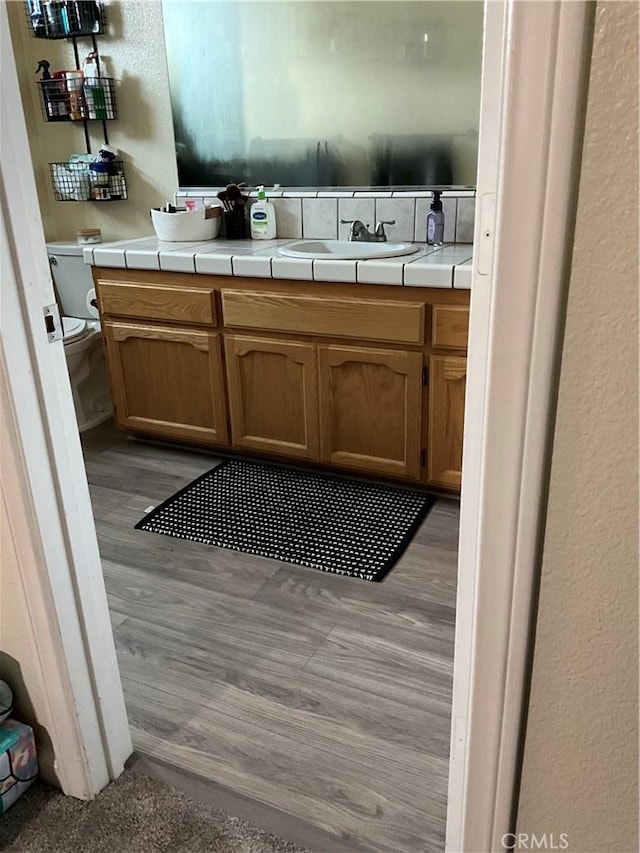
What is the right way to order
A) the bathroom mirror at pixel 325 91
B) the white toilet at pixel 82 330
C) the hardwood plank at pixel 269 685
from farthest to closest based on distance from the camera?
the white toilet at pixel 82 330, the bathroom mirror at pixel 325 91, the hardwood plank at pixel 269 685

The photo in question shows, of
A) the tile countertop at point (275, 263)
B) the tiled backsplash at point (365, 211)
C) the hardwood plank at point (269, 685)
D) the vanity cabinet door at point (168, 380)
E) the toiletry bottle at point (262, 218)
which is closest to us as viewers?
the hardwood plank at point (269, 685)

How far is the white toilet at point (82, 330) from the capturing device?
3.18m

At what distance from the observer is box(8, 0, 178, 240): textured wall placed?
9.94 feet

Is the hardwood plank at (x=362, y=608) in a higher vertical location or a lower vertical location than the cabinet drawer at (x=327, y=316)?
lower

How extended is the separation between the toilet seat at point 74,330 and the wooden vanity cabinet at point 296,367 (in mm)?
220

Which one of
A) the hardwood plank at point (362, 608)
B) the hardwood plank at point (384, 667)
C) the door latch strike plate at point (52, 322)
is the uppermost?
the door latch strike plate at point (52, 322)

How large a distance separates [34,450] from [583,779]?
0.95 metres

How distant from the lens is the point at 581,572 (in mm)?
771

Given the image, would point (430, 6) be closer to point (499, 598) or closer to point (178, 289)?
point (178, 289)

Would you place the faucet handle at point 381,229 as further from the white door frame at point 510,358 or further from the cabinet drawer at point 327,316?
the white door frame at point 510,358

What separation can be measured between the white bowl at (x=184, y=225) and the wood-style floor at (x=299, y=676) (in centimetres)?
119

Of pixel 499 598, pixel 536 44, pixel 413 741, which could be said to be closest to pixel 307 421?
pixel 413 741

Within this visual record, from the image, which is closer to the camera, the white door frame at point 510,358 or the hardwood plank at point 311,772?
the white door frame at point 510,358

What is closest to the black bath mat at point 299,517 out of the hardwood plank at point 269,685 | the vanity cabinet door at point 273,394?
the vanity cabinet door at point 273,394
